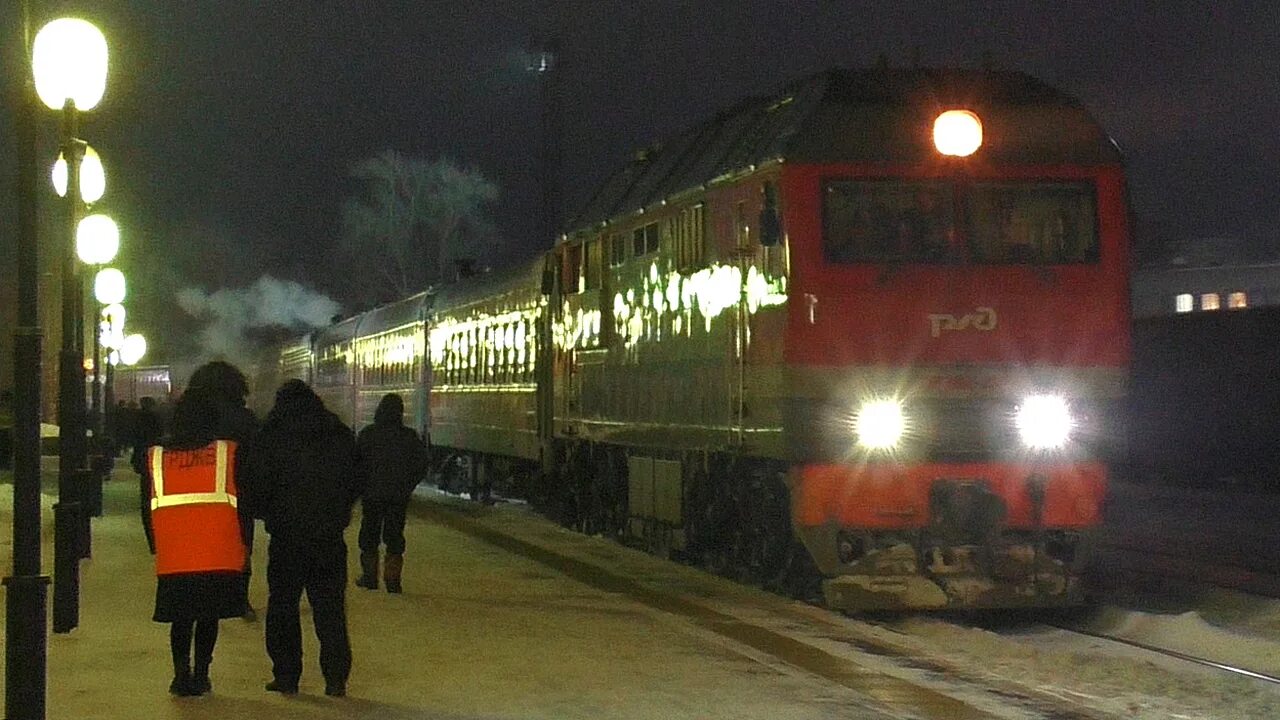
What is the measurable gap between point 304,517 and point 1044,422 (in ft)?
21.6

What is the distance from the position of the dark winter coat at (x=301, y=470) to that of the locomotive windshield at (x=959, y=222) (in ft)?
17.8

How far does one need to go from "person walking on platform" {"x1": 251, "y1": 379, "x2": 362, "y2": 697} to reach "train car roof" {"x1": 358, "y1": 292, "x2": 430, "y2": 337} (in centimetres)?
2532

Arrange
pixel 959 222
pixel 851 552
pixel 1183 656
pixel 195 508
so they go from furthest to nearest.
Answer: pixel 959 222, pixel 851 552, pixel 1183 656, pixel 195 508

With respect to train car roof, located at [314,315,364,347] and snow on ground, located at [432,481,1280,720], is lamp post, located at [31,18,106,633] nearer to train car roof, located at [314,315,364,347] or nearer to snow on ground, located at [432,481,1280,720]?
snow on ground, located at [432,481,1280,720]

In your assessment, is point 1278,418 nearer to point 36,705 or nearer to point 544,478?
point 544,478

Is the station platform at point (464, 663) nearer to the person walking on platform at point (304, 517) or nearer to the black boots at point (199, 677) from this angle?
the black boots at point (199, 677)

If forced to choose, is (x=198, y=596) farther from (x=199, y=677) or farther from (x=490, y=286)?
(x=490, y=286)

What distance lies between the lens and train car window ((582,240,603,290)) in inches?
821

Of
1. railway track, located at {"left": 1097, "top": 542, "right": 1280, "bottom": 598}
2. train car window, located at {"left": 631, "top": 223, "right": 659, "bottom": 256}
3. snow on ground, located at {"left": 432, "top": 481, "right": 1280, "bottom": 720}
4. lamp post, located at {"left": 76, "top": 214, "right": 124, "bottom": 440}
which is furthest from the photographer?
lamp post, located at {"left": 76, "top": 214, "right": 124, "bottom": 440}

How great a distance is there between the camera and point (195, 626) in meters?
10.5

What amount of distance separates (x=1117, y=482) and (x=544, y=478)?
12.8 metres

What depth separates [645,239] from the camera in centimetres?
1869

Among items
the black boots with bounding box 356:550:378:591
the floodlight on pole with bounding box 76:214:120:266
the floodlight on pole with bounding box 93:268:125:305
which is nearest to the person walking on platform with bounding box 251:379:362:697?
the black boots with bounding box 356:550:378:591

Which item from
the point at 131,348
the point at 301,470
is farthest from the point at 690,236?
the point at 131,348
